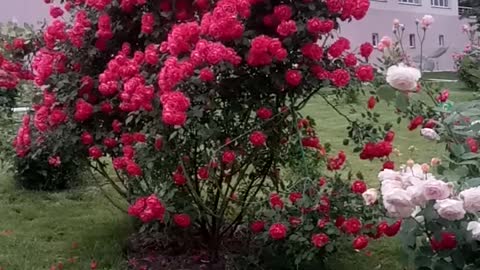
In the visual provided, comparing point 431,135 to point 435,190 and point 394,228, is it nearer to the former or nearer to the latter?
point 394,228

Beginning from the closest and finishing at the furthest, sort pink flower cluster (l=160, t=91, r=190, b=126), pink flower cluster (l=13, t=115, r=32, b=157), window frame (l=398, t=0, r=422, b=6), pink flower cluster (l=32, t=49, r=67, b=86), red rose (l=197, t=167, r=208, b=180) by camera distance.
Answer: pink flower cluster (l=160, t=91, r=190, b=126), red rose (l=197, t=167, r=208, b=180), pink flower cluster (l=32, t=49, r=67, b=86), pink flower cluster (l=13, t=115, r=32, b=157), window frame (l=398, t=0, r=422, b=6)

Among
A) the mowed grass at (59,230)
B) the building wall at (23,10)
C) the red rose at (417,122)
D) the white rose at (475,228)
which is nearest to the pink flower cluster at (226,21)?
the red rose at (417,122)

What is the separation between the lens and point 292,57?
11.1 ft

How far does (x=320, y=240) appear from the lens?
3426 millimetres

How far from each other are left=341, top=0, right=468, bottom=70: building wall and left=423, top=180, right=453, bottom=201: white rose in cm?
1924

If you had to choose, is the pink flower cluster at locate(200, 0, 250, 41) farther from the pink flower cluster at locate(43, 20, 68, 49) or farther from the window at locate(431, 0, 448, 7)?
the window at locate(431, 0, 448, 7)

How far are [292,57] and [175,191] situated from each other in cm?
98

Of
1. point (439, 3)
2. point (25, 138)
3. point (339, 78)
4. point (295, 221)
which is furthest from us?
point (439, 3)

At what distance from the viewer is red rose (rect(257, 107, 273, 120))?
342 cm

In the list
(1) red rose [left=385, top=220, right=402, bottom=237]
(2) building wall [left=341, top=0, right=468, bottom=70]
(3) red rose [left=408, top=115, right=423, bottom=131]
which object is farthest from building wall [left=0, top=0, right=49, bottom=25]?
(1) red rose [left=385, top=220, right=402, bottom=237]

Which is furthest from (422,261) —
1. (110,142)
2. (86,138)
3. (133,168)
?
(86,138)

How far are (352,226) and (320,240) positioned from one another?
0.18 meters

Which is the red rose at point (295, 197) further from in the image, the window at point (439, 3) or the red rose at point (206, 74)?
the window at point (439, 3)

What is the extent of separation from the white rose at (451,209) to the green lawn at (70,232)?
2.05m
